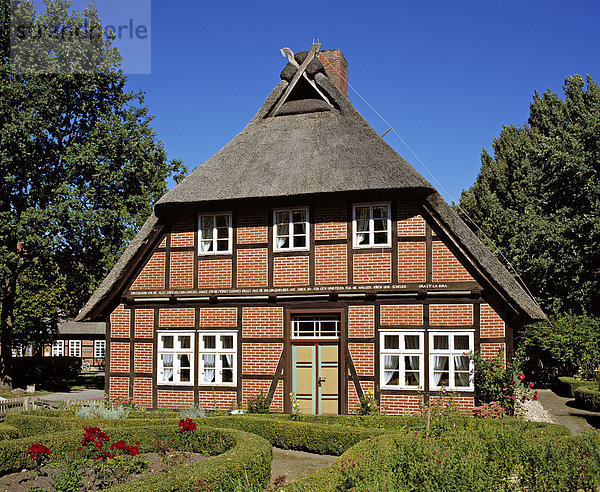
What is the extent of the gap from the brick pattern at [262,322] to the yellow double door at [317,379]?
39.5 inches

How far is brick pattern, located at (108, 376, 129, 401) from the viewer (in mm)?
18656

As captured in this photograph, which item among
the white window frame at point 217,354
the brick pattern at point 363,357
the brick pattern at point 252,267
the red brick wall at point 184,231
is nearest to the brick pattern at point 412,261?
the brick pattern at point 363,357

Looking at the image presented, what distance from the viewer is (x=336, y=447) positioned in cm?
1340

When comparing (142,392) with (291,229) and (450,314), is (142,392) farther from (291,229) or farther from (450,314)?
(450,314)

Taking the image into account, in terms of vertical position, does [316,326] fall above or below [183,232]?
below

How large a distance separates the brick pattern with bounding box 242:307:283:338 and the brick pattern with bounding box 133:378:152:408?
10.3 feet

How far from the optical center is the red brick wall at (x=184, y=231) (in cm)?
1853

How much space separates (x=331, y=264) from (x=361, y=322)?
1.71 metres

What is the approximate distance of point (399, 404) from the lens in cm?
1653

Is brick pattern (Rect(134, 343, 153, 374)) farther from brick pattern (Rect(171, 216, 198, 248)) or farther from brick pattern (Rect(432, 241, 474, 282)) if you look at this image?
brick pattern (Rect(432, 241, 474, 282))

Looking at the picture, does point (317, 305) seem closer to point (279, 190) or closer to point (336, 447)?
point (279, 190)

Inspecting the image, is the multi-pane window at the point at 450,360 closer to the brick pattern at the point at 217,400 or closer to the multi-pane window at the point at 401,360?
the multi-pane window at the point at 401,360

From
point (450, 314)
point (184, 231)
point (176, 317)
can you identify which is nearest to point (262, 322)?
point (176, 317)

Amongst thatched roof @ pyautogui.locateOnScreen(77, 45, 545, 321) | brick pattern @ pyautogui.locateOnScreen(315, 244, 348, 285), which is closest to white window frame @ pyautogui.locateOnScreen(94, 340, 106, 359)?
thatched roof @ pyautogui.locateOnScreen(77, 45, 545, 321)
